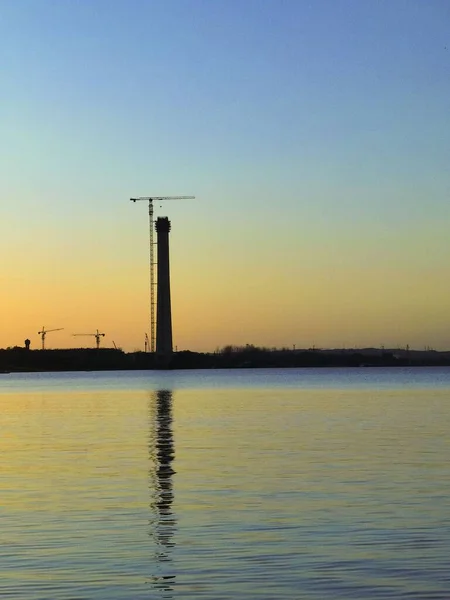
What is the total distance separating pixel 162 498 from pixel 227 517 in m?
5.15

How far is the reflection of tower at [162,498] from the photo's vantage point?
24.3 m

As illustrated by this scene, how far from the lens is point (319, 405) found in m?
110

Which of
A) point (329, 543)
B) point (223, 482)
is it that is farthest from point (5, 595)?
point (223, 482)

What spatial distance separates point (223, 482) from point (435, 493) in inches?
313

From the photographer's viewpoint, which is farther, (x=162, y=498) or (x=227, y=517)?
(x=162, y=498)

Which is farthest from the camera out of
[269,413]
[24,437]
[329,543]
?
[269,413]

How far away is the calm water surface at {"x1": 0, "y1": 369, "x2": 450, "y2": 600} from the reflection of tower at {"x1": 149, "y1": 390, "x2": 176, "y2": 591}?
6 cm

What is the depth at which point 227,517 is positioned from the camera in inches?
1214

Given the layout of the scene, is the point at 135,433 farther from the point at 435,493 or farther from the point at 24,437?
the point at 435,493

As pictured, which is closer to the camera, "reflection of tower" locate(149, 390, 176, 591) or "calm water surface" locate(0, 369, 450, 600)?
"calm water surface" locate(0, 369, 450, 600)

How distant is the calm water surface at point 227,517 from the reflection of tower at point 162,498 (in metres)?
0.06

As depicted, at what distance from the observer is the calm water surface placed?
22.3 meters

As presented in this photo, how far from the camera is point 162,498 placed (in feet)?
117

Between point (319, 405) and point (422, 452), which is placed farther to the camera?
point (319, 405)
